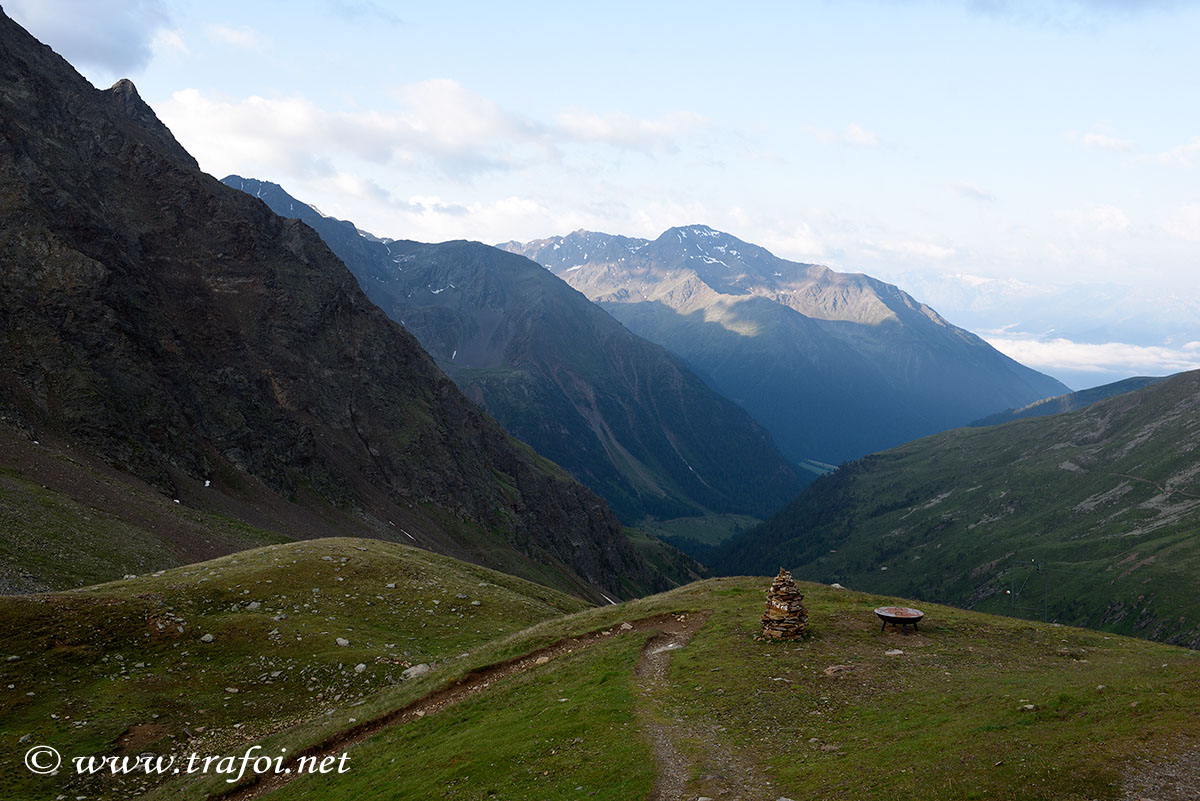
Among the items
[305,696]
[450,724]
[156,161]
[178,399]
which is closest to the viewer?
[450,724]

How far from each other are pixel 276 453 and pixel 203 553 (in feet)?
180

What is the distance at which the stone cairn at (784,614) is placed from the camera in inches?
1444

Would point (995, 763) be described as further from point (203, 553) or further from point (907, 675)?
point (203, 553)

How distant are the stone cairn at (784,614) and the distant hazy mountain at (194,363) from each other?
171 ft

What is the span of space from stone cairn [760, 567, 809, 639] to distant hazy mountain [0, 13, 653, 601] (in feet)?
171

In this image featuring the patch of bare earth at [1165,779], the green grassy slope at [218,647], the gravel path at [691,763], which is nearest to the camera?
the patch of bare earth at [1165,779]

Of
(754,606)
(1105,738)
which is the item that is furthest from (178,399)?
(1105,738)

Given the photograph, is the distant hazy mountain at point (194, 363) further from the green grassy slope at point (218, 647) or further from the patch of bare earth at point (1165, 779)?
the patch of bare earth at point (1165, 779)

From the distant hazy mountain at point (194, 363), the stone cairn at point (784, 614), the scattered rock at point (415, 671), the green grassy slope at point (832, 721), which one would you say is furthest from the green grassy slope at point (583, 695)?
the distant hazy mountain at point (194, 363)

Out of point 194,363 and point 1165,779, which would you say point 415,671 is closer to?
point 1165,779

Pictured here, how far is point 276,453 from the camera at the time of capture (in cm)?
12938

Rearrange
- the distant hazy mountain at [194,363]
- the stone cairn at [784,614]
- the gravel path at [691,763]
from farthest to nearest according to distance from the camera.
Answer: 1. the distant hazy mountain at [194,363]
2. the stone cairn at [784,614]
3. the gravel path at [691,763]

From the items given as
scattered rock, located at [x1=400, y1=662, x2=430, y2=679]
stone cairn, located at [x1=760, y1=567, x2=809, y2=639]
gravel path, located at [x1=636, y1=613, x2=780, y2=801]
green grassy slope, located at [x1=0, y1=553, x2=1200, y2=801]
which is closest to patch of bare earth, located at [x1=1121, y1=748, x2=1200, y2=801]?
green grassy slope, located at [x1=0, y1=553, x2=1200, y2=801]

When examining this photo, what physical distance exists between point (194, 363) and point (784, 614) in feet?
403
